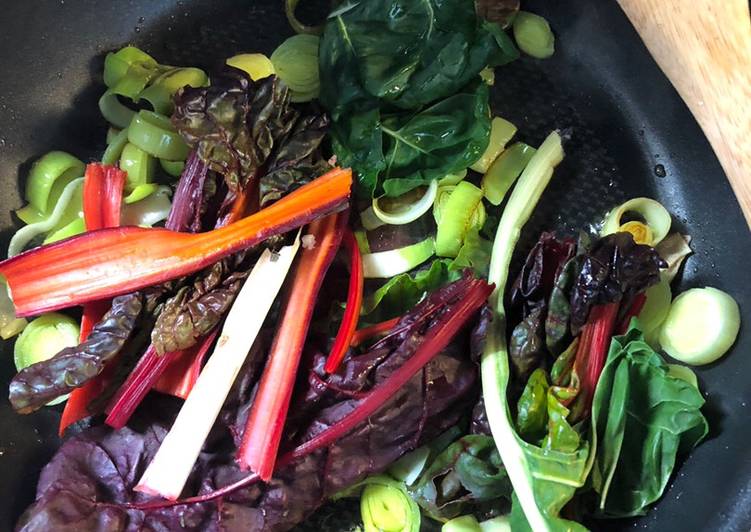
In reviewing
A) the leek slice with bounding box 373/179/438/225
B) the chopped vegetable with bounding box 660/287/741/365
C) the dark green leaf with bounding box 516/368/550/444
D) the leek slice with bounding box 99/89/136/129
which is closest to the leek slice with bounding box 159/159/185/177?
the leek slice with bounding box 99/89/136/129

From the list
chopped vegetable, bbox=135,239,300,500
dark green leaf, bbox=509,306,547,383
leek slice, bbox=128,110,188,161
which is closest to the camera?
chopped vegetable, bbox=135,239,300,500

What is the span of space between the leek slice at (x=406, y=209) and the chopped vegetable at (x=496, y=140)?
0.14m

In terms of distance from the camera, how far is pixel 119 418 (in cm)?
159

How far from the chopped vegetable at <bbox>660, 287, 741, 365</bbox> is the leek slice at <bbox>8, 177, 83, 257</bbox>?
153cm

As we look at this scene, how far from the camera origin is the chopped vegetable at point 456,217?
1.78m

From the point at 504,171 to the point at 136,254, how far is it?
3.13 ft

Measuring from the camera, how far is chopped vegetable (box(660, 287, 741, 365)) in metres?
1.64

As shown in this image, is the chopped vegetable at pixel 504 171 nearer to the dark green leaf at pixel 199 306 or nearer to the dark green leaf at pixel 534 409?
the dark green leaf at pixel 534 409

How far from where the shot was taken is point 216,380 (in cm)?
154

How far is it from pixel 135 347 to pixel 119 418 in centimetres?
17

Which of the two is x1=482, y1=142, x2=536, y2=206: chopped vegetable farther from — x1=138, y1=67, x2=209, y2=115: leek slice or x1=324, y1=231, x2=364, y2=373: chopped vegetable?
x1=138, y1=67, x2=209, y2=115: leek slice

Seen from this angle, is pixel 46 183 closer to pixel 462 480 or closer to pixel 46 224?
pixel 46 224

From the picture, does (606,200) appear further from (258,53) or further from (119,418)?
(119,418)

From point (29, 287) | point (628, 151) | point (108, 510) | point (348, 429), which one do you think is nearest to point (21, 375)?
point (29, 287)
